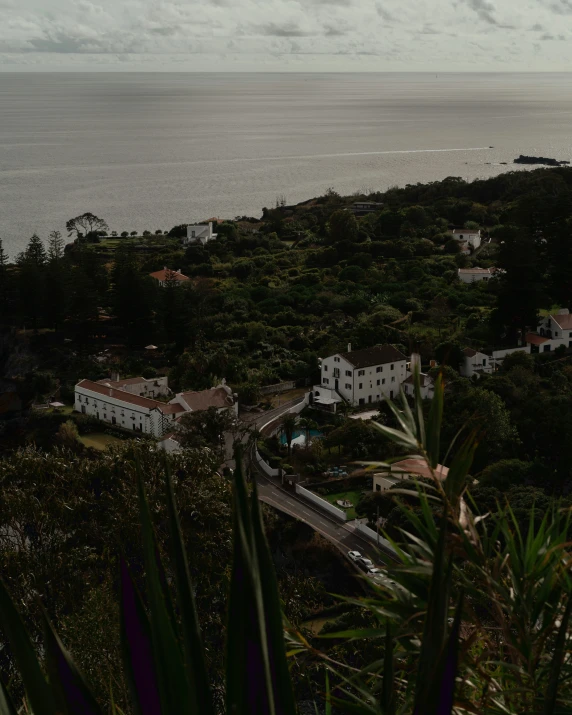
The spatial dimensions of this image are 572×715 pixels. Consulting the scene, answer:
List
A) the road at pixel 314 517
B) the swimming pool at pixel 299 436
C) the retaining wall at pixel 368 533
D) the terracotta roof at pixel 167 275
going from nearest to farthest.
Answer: the road at pixel 314 517, the retaining wall at pixel 368 533, the swimming pool at pixel 299 436, the terracotta roof at pixel 167 275

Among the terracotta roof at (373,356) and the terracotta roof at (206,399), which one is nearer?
the terracotta roof at (206,399)

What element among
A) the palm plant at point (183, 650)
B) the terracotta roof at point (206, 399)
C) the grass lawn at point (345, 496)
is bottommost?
the grass lawn at point (345, 496)

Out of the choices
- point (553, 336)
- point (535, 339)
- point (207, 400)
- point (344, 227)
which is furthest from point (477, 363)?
point (344, 227)

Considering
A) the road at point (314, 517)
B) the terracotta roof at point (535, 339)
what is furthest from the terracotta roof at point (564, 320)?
the road at point (314, 517)

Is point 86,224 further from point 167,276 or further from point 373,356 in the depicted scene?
point 373,356

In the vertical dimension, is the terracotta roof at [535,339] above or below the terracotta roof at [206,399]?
above

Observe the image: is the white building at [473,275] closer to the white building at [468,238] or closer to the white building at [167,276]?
the white building at [468,238]

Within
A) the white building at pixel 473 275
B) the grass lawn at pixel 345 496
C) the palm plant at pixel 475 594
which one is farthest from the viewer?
the white building at pixel 473 275
